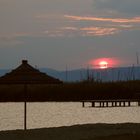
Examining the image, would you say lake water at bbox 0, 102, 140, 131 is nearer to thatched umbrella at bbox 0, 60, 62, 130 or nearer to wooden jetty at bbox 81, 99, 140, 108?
wooden jetty at bbox 81, 99, 140, 108

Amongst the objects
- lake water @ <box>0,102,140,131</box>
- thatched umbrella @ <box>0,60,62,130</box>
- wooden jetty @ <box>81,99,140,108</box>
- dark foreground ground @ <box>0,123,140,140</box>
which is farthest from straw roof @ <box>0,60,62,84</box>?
wooden jetty @ <box>81,99,140,108</box>

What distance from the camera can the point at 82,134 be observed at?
14031mm

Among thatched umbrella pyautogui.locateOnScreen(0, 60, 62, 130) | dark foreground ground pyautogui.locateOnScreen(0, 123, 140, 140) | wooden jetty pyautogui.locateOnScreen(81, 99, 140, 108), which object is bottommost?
dark foreground ground pyautogui.locateOnScreen(0, 123, 140, 140)

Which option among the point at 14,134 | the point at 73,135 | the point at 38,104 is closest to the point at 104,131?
→ the point at 73,135

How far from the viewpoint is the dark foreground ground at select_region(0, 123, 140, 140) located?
13.3 metres

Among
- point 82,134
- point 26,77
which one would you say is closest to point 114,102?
point 26,77

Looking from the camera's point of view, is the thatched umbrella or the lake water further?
the lake water

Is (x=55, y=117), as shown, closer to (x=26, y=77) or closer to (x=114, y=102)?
(x=114, y=102)

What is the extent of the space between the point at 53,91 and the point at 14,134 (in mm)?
34618

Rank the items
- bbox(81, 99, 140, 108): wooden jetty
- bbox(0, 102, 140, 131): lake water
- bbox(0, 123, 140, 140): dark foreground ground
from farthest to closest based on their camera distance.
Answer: bbox(81, 99, 140, 108): wooden jetty
bbox(0, 102, 140, 131): lake water
bbox(0, 123, 140, 140): dark foreground ground

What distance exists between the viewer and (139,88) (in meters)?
49.2

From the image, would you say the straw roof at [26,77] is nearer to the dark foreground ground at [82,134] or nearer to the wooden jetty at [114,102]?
the dark foreground ground at [82,134]

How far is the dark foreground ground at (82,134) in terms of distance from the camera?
13305 millimetres

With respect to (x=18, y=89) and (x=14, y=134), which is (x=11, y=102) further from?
(x=14, y=134)
